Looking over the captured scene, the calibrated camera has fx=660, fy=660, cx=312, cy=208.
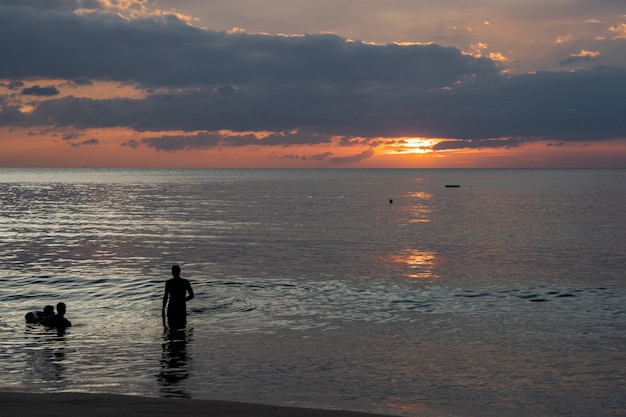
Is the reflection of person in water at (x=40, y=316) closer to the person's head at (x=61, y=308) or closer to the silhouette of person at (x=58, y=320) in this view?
the silhouette of person at (x=58, y=320)

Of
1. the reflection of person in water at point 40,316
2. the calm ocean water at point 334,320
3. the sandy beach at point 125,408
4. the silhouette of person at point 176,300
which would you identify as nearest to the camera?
the sandy beach at point 125,408

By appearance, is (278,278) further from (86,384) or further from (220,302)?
(86,384)

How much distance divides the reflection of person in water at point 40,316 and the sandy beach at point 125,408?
1045cm

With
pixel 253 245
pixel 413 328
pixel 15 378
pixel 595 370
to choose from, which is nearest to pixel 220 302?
pixel 413 328

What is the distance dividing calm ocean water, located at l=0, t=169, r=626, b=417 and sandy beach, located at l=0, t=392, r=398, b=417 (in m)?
1.74

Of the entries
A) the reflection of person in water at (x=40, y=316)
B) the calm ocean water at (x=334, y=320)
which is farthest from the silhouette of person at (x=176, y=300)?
the reflection of person in water at (x=40, y=316)

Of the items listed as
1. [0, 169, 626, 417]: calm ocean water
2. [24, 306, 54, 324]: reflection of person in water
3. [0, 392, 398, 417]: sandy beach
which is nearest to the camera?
[0, 392, 398, 417]: sandy beach

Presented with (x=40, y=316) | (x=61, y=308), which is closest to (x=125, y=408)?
(x=61, y=308)

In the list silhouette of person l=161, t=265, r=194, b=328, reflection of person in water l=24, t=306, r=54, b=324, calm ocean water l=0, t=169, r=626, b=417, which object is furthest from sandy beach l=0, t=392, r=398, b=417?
reflection of person in water l=24, t=306, r=54, b=324

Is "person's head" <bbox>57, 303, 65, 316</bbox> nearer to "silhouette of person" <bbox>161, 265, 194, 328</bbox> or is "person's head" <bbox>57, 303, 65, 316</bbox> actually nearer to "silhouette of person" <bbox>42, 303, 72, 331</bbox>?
"silhouette of person" <bbox>42, 303, 72, 331</bbox>

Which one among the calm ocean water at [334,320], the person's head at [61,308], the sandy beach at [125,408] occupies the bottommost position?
the calm ocean water at [334,320]

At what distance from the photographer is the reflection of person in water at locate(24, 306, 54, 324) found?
26547 mm

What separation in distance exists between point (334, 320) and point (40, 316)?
12188mm

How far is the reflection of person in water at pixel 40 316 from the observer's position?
2655 centimetres
